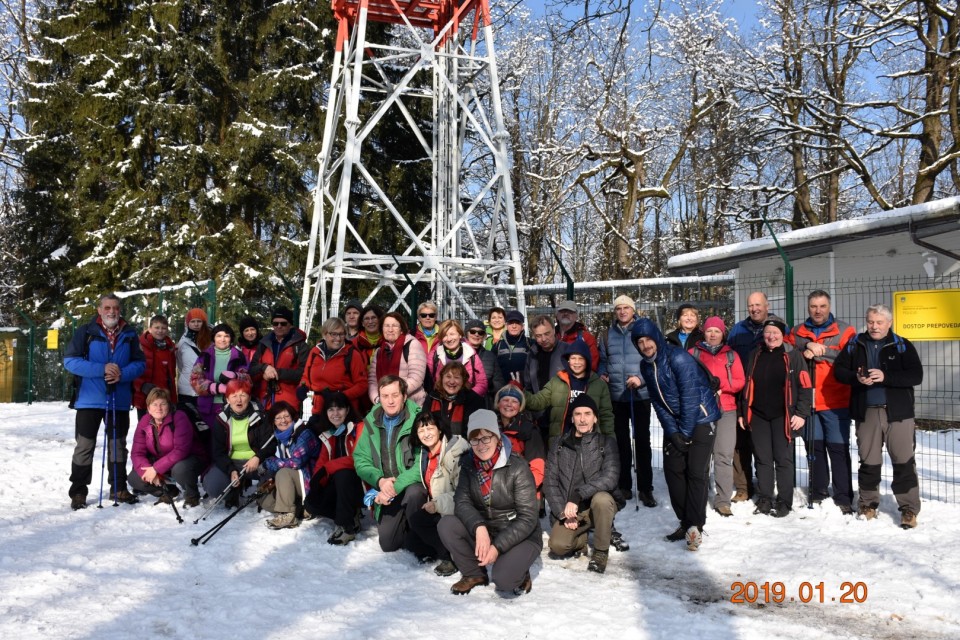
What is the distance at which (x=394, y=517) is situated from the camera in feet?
18.3

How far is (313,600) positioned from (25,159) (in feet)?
74.6

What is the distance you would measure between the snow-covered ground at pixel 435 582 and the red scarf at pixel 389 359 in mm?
1401

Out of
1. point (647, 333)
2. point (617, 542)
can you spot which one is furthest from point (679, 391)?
point (617, 542)

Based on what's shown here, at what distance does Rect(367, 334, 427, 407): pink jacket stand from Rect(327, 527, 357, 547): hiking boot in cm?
108

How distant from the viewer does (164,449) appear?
6672 mm

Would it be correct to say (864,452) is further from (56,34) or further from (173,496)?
(56,34)

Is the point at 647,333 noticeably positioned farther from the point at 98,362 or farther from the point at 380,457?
the point at 98,362

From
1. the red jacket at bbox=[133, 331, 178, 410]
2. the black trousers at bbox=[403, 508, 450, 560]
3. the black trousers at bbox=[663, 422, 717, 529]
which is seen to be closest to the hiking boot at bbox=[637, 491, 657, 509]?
the black trousers at bbox=[663, 422, 717, 529]

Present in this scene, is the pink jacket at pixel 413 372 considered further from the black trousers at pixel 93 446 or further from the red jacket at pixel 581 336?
the black trousers at pixel 93 446

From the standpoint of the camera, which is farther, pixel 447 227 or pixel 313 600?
pixel 447 227

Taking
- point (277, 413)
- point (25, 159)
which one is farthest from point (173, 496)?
point (25, 159)

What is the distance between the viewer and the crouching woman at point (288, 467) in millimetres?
6145

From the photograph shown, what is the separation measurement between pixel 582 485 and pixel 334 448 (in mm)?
2103

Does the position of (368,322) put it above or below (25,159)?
below
